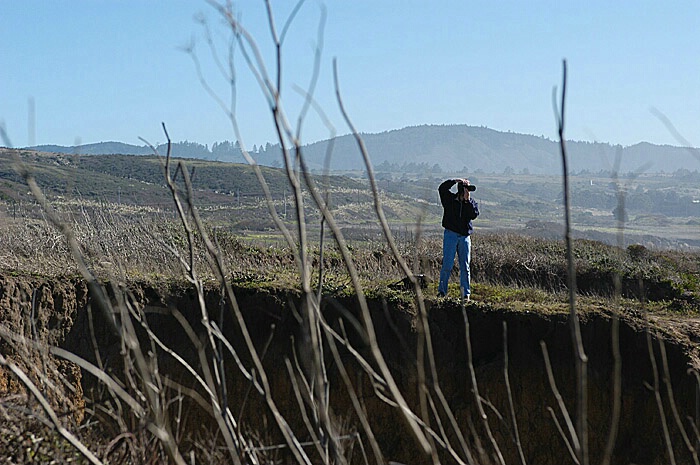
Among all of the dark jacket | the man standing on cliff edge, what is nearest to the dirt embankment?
the man standing on cliff edge

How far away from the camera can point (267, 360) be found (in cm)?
1177

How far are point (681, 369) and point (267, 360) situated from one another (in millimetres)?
5327

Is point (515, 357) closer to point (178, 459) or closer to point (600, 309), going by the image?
point (600, 309)

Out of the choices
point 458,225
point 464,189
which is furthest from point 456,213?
point 464,189

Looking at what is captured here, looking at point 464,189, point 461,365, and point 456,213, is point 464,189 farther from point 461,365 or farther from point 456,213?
point 461,365

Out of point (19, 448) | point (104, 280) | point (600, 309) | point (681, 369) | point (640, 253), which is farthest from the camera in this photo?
point (640, 253)

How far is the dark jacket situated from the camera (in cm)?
1153

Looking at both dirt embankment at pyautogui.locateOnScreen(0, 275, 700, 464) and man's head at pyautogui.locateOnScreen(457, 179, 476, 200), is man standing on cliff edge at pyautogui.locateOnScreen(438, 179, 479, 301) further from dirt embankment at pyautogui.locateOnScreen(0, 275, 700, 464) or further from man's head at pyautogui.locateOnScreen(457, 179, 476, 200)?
dirt embankment at pyautogui.locateOnScreen(0, 275, 700, 464)

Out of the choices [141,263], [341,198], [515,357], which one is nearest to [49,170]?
[341,198]

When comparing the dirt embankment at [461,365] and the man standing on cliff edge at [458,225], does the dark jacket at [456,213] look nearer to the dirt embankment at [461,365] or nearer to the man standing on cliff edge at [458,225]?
the man standing on cliff edge at [458,225]

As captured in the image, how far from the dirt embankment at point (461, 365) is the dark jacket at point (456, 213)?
1036 millimetres

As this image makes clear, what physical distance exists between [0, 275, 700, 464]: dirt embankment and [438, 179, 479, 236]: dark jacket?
1.04 m

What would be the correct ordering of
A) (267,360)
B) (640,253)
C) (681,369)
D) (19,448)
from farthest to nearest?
1. (640,253)
2. (267,360)
3. (681,369)
4. (19,448)

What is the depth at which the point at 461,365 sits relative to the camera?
11031 mm
